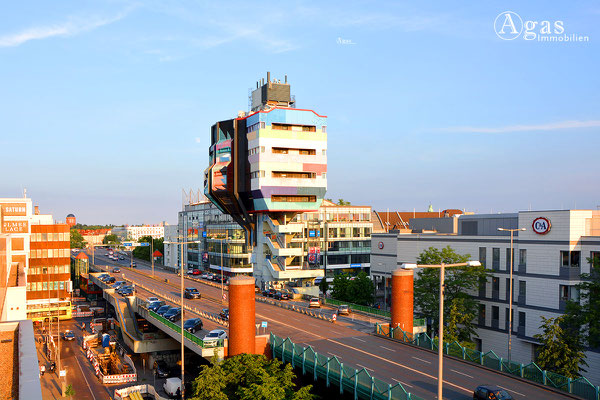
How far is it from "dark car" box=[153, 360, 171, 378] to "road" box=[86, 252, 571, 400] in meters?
8.08

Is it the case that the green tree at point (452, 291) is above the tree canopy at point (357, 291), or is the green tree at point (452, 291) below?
above

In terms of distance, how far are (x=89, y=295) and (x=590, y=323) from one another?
12016cm

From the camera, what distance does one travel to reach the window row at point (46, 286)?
11256 centimetres

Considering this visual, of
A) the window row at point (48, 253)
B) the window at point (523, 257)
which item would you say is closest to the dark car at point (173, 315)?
the window at point (523, 257)

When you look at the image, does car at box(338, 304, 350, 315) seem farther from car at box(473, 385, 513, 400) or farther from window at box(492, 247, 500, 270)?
car at box(473, 385, 513, 400)

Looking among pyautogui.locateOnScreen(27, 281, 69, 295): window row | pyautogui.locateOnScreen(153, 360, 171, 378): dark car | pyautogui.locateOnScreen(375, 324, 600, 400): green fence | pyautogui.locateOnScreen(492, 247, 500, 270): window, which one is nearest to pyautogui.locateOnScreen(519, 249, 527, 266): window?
pyautogui.locateOnScreen(492, 247, 500, 270): window

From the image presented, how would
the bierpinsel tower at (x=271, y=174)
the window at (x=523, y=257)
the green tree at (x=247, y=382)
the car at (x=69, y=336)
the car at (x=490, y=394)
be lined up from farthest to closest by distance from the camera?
the bierpinsel tower at (x=271, y=174) → the car at (x=69, y=336) → the window at (x=523, y=257) → the green tree at (x=247, y=382) → the car at (x=490, y=394)

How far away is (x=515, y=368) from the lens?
3869 centimetres

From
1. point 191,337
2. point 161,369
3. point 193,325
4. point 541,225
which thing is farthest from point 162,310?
point 541,225

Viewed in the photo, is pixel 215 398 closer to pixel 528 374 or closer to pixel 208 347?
pixel 208 347

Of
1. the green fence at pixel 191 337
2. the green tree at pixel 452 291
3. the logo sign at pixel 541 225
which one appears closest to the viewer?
Answer: the green fence at pixel 191 337

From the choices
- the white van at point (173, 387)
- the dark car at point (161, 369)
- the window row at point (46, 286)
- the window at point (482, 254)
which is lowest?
the dark car at point (161, 369)

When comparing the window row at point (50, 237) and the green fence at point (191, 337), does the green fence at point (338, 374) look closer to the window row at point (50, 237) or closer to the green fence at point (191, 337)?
the green fence at point (191, 337)

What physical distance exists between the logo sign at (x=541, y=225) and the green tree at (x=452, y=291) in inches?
341
